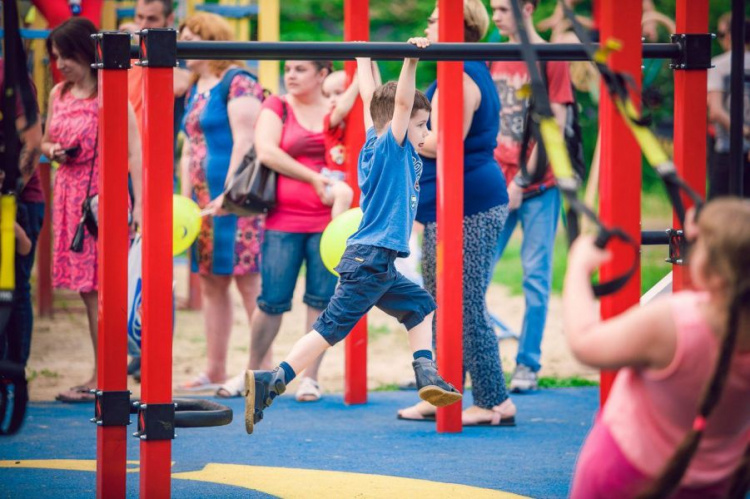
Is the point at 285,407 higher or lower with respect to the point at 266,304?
lower

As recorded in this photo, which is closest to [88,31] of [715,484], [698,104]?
[698,104]

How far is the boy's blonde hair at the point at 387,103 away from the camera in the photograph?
432 centimetres

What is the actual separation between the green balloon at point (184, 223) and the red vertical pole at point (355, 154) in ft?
2.90

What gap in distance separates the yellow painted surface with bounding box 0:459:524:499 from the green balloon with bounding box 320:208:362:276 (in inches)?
44.2

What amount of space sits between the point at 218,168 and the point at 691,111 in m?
3.19

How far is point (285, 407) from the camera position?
6.30 metres

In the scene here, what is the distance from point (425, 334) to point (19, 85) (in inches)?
73.2

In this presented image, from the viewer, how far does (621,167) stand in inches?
161

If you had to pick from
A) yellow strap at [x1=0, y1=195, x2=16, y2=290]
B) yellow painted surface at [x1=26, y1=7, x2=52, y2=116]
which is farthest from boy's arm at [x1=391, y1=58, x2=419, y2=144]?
yellow painted surface at [x1=26, y1=7, x2=52, y2=116]

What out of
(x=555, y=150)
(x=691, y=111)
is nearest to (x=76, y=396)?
(x=691, y=111)

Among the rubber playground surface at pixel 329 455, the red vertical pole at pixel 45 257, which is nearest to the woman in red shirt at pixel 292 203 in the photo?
the rubber playground surface at pixel 329 455

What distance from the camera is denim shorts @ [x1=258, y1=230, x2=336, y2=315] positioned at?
249 inches

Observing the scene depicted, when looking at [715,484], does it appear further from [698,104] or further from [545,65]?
[545,65]

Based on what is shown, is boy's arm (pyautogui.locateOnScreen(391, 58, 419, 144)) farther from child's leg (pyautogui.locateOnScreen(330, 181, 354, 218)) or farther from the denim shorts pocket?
child's leg (pyautogui.locateOnScreen(330, 181, 354, 218))
